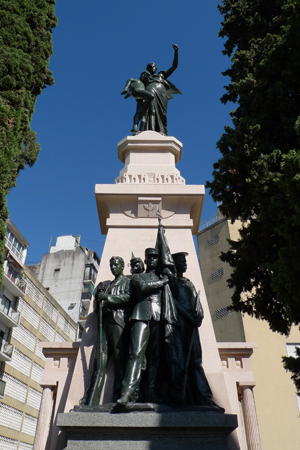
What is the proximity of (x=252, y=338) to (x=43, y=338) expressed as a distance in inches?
569

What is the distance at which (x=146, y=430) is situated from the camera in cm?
443

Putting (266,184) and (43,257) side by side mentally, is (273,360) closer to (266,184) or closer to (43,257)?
(266,184)

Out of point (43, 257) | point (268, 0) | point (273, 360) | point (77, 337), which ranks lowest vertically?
point (273, 360)

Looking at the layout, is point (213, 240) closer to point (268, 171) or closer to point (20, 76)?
point (20, 76)

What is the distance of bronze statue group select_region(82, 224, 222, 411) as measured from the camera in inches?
196

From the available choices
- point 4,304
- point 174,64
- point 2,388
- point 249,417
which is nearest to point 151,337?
point 249,417

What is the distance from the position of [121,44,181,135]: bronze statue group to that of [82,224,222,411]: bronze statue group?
4022 mm

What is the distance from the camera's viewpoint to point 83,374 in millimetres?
5594

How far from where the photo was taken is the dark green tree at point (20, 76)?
446 inches

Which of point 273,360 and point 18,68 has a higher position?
point 18,68

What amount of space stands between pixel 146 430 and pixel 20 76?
37.9ft

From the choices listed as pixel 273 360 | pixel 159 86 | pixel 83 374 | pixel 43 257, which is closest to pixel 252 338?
pixel 273 360

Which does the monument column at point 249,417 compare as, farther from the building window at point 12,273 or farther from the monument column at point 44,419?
the building window at point 12,273

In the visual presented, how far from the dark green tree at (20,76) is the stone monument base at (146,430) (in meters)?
7.51
